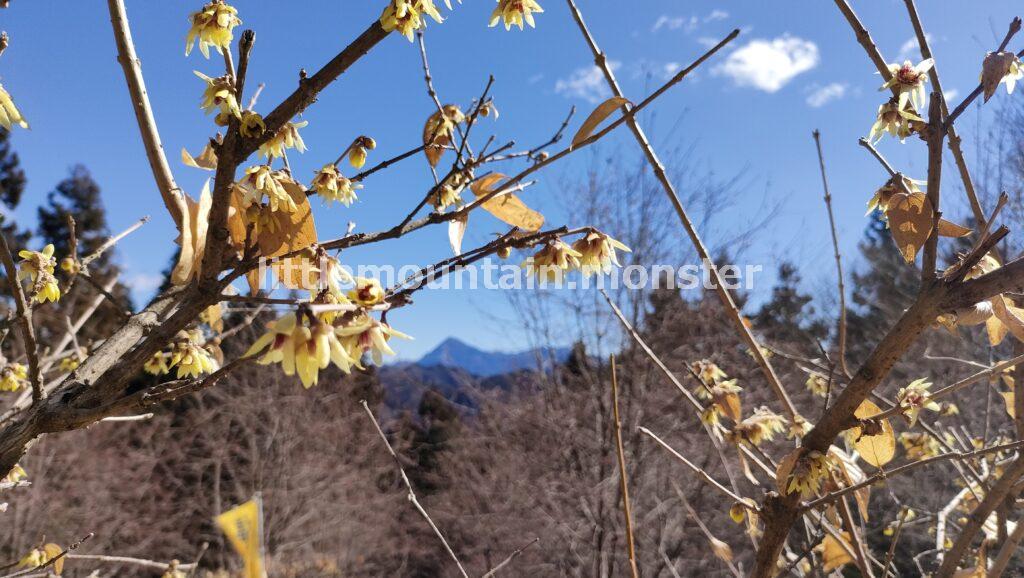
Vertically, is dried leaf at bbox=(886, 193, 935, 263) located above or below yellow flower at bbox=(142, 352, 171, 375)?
above

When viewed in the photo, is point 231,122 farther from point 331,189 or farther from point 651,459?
point 651,459

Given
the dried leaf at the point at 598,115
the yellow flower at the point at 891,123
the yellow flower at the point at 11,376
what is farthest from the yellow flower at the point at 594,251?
the yellow flower at the point at 11,376

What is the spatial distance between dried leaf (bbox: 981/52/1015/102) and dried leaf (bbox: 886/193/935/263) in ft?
0.56

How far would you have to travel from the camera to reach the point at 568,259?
3.02 ft

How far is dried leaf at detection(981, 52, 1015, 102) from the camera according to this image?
73 cm

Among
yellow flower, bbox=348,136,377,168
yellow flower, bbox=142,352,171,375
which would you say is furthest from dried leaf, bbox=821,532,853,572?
yellow flower, bbox=142,352,171,375

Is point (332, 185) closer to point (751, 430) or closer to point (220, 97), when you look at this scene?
point (220, 97)

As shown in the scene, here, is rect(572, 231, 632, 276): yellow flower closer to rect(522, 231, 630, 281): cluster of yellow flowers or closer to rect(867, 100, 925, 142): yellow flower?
rect(522, 231, 630, 281): cluster of yellow flowers

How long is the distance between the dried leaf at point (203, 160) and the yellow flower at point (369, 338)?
362mm

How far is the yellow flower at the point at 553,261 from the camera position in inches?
34.4

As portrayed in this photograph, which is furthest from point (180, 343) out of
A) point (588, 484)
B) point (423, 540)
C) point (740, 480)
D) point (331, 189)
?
point (423, 540)

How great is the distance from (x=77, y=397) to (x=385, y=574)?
36.6ft

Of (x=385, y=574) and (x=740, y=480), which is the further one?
(x=385, y=574)

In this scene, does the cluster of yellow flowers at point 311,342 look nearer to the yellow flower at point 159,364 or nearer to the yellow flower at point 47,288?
the yellow flower at point 159,364
